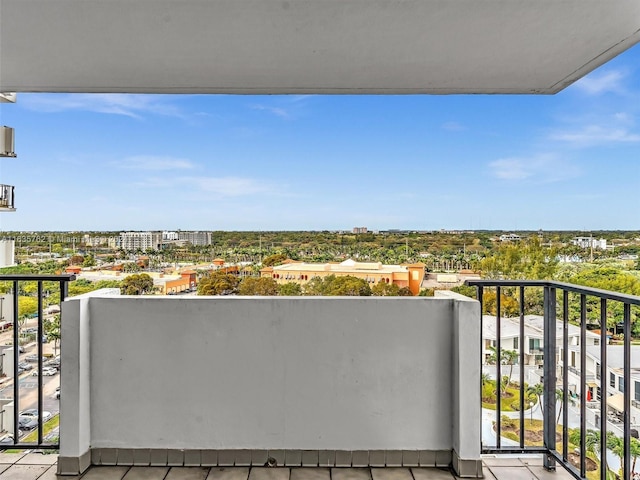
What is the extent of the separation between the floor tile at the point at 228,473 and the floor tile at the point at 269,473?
4 centimetres

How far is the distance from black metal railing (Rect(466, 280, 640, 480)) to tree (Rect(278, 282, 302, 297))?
107 cm

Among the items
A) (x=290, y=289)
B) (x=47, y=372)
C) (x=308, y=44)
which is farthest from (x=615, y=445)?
(x=47, y=372)

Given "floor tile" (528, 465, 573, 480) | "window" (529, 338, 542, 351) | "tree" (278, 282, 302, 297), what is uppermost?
"tree" (278, 282, 302, 297)

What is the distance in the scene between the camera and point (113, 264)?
2730 millimetres

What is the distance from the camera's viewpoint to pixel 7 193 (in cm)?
367

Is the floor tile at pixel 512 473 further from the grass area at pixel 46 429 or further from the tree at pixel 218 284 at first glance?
the grass area at pixel 46 429

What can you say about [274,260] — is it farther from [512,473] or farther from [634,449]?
[634,449]

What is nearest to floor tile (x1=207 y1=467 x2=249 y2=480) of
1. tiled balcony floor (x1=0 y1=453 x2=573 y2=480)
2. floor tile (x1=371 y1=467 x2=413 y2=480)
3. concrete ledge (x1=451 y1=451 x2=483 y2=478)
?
tiled balcony floor (x1=0 y1=453 x2=573 y2=480)

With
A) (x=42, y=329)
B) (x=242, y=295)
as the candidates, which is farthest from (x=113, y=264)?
(x=242, y=295)

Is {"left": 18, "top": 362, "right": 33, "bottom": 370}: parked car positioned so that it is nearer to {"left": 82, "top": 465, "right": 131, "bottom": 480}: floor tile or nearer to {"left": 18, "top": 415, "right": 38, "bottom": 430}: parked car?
{"left": 18, "top": 415, "right": 38, "bottom": 430}: parked car

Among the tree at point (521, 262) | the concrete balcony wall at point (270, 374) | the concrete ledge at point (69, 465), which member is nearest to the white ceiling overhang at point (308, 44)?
the tree at point (521, 262)

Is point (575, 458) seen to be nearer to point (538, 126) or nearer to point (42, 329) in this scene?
point (42, 329)

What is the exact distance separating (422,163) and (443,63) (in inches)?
129

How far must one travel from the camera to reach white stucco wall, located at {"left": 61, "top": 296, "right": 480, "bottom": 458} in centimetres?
223
